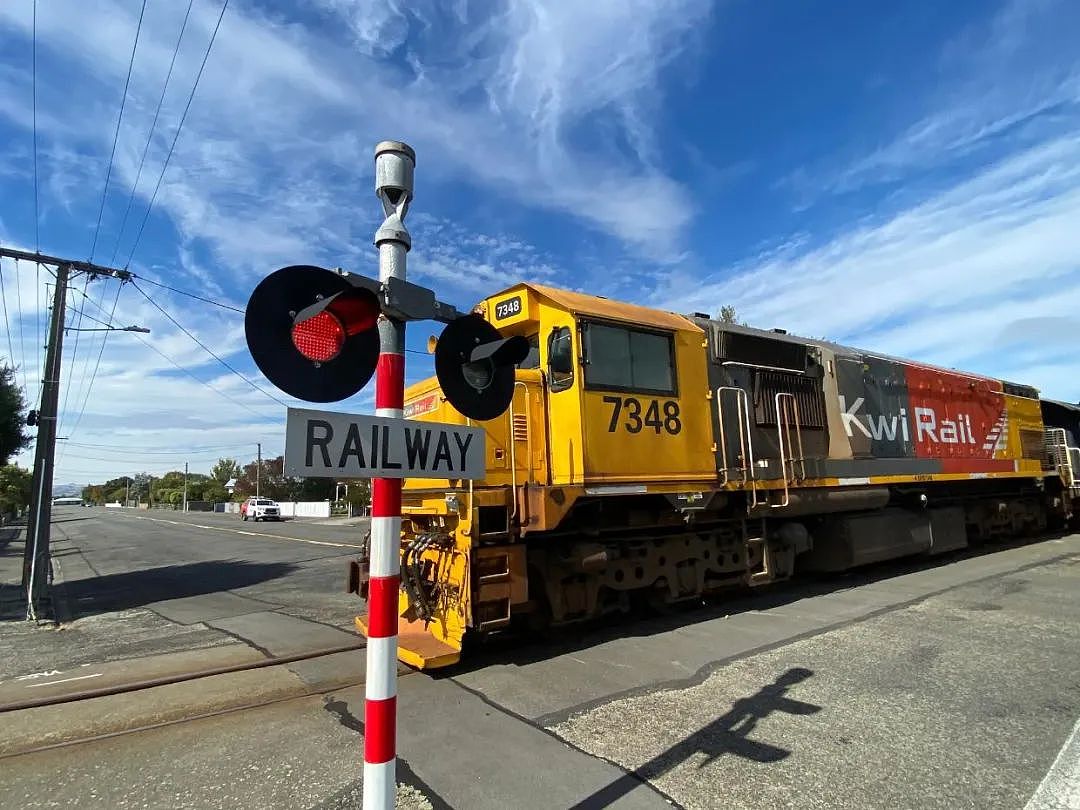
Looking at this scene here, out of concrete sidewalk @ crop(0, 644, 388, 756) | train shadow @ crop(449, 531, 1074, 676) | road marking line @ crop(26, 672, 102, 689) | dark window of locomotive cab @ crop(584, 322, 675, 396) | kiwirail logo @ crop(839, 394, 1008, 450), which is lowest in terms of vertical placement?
road marking line @ crop(26, 672, 102, 689)

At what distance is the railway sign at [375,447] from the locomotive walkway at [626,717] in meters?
2.11

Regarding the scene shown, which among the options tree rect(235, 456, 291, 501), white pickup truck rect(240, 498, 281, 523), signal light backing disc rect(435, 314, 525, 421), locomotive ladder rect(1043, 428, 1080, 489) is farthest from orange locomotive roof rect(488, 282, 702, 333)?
tree rect(235, 456, 291, 501)

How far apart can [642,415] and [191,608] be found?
813 centimetres

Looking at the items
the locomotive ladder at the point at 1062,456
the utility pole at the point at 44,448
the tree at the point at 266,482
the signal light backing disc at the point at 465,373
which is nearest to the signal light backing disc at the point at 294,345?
the signal light backing disc at the point at 465,373

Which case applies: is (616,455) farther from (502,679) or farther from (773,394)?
(773,394)

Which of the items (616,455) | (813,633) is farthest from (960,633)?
(616,455)

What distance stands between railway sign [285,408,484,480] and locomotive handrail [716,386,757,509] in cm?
534

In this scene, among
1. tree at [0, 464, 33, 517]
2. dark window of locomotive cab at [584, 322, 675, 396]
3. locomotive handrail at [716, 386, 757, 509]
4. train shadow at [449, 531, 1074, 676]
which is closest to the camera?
train shadow at [449, 531, 1074, 676]

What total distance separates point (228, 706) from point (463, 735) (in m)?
2.11

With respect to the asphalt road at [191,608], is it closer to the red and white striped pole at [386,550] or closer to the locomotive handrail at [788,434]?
the red and white striped pole at [386,550]

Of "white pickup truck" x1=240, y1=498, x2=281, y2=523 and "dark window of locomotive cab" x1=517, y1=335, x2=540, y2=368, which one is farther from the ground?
"dark window of locomotive cab" x1=517, y1=335, x2=540, y2=368

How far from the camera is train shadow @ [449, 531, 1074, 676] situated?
6.18 meters

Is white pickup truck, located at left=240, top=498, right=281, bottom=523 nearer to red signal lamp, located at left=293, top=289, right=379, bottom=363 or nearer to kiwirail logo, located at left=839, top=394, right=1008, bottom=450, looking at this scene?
kiwirail logo, located at left=839, top=394, right=1008, bottom=450

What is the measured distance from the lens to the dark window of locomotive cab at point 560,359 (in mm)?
6266
